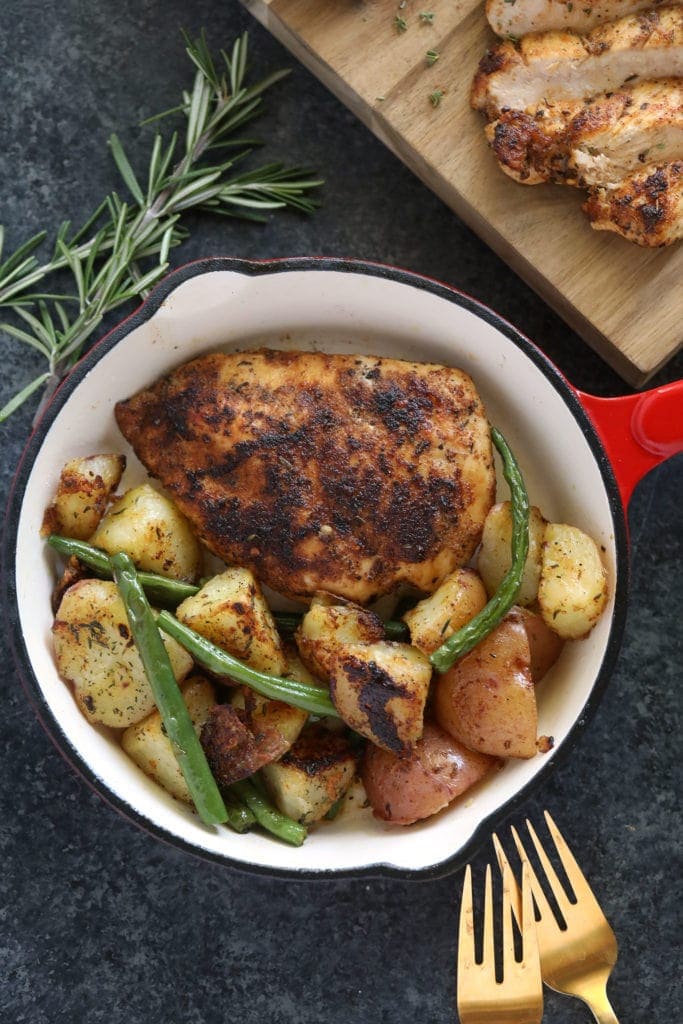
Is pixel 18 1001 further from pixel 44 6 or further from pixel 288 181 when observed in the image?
pixel 44 6

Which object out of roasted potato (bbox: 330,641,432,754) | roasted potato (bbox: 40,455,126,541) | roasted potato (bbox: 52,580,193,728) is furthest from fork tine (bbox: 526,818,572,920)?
roasted potato (bbox: 40,455,126,541)

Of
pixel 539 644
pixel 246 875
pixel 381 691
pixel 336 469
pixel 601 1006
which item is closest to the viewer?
pixel 381 691

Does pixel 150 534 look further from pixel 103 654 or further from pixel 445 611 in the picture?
pixel 445 611

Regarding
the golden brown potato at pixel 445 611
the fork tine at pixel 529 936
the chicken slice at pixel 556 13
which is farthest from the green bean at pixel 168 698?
the chicken slice at pixel 556 13

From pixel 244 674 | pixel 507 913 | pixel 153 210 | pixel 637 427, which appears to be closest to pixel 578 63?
pixel 637 427

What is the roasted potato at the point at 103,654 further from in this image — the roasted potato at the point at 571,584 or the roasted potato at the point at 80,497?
the roasted potato at the point at 571,584
